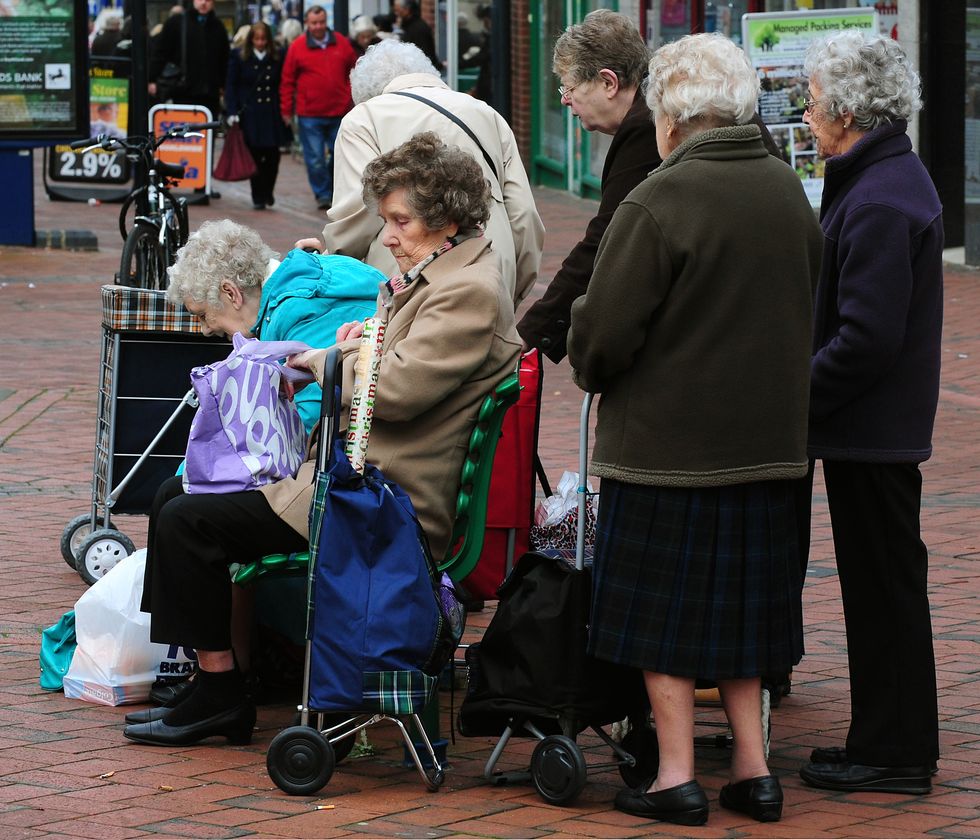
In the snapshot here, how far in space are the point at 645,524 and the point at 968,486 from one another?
402 centimetres

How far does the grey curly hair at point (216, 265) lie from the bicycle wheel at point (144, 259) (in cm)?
705

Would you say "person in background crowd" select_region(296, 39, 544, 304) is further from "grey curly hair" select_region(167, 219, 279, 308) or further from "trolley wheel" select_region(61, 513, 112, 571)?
"trolley wheel" select_region(61, 513, 112, 571)

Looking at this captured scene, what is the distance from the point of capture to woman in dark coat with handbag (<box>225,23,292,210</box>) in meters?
18.5

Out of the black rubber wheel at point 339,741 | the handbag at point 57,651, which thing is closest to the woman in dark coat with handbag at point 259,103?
the handbag at point 57,651

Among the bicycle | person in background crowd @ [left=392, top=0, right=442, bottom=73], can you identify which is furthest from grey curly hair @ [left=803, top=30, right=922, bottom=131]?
person in background crowd @ [left=392, top=0, right=442, bottom=73]

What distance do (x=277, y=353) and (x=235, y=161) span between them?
13.9m

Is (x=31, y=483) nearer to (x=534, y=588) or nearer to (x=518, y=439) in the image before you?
(x=518, y=439)

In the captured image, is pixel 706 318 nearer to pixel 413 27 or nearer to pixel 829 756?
pixel 829 756

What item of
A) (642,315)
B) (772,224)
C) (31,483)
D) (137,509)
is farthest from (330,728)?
(31,483)

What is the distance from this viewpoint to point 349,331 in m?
4.66

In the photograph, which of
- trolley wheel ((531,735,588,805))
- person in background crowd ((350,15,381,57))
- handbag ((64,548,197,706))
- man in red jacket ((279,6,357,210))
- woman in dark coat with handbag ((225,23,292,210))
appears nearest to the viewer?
trolley wheel ((531,735,588,805))

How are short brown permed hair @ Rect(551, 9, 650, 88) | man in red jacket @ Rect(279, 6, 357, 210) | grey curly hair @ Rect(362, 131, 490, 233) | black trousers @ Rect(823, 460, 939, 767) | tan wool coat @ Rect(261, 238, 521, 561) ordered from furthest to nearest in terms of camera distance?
man in red jacket @ Rect(279, 6, 357, 210)
short brown permed hair @ Rect(551, 9, 650, 88)
grey curly hair @ Rect(362, 131, 490, 233)
tan wool coat @ Rect(261, 238, 521, 561)
black trousers @ Rect(823, 460, 939, 767)

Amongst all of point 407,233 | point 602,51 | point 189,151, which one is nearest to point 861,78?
point 407,233

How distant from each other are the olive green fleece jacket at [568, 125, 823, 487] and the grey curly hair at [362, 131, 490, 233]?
678mm
